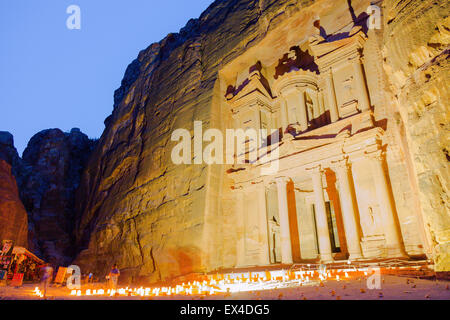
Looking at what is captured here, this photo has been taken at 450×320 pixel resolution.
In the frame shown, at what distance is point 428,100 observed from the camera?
7117 millimetres

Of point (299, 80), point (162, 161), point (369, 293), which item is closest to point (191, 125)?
point (162, 161)

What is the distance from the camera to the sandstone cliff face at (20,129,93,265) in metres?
29.3

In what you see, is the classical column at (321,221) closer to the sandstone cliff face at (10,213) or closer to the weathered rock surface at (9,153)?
the sandstone cliff face at (10,213)

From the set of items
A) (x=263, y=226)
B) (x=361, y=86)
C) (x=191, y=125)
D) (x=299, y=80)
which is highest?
(x=299, y=80)

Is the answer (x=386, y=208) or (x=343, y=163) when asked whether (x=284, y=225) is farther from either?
(x=386, y=208)

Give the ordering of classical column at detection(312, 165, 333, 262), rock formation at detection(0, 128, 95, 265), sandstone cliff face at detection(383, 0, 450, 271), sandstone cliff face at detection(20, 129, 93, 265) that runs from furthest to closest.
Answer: sandstone cliff face at detection(20, 129, 93, 265) → rock formation at detection(0, 128, 95, 265) → classical column at detection(312, 165, 333, 262) → sandstone cliff face at detection(383, 0, 450, 271)

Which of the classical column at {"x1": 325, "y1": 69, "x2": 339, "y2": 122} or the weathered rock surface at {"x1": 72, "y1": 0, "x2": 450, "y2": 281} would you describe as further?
the classical column at {"x1": 325, "y1": 69, "x2": 339, "y2": 122}

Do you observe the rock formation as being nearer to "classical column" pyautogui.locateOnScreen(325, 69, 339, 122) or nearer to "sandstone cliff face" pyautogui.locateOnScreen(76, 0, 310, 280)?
"sandstone cliff face" pyautogui.locateOnScreen(76, 0, 310, 280)

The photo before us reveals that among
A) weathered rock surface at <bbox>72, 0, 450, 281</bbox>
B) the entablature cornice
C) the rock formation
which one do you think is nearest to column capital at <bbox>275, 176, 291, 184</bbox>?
weathered rock surface at <bbox>72, 0, 450, 281</bbox>

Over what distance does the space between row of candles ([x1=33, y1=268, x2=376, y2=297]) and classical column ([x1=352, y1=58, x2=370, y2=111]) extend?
8.19m

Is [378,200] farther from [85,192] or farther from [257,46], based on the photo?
[85,192]

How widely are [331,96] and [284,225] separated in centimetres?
775
